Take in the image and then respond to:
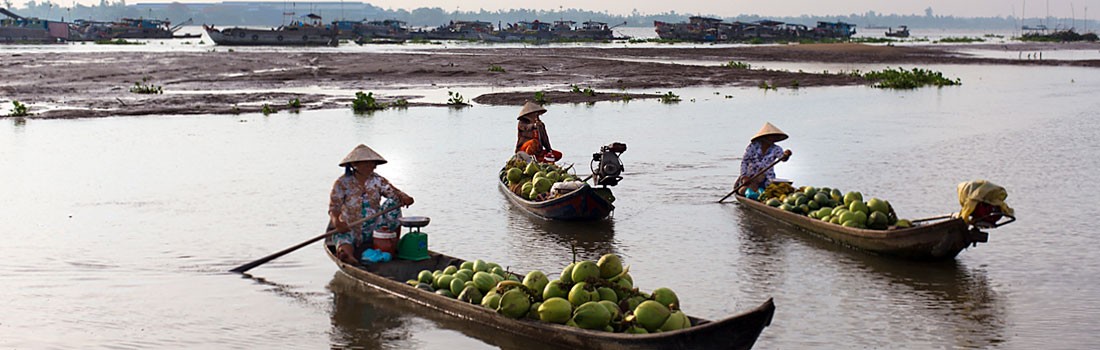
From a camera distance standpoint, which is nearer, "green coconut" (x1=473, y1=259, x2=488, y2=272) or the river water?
"green coconut" (x1=473, y1=259, x2=488, y2=272)

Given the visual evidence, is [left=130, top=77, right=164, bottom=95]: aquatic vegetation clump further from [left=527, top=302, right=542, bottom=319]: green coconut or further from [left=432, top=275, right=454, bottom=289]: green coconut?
[left=527, top=302, right=542, bottom=319]: green coconut

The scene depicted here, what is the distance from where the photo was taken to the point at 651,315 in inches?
291

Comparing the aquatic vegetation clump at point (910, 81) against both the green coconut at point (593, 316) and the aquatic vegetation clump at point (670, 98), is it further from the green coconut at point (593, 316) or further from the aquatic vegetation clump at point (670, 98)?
the green coconut at point (593, 316)

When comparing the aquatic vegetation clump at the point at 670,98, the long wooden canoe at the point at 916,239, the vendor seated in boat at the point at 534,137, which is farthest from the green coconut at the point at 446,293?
the aquatic vegetation clump at the point at 670,98

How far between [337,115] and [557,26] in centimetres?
6126

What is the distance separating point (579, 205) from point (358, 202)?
335 centimetres

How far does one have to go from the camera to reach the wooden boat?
41.9 ft

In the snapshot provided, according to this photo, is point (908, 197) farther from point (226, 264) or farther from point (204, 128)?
point (204, 128)

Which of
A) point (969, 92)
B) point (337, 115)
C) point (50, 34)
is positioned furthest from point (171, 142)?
point (50, 34)

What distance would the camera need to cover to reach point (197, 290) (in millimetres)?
10266

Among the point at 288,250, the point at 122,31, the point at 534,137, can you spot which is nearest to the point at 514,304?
the point at 288,250

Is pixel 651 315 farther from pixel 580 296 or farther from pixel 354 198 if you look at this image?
pixel 354 198

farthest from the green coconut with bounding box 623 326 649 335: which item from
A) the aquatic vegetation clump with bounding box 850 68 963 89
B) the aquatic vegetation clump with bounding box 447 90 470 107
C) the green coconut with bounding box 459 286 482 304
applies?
the aquatic vegetation clump with bounding box 850 68 963 89

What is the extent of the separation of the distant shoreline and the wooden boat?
15.5 meters
